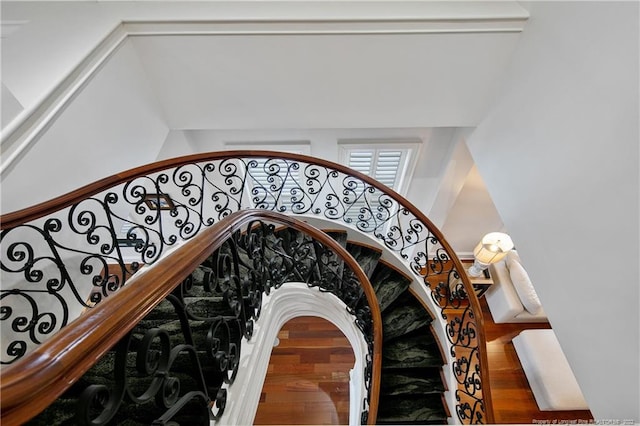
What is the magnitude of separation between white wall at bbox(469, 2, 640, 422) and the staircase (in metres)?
1.35

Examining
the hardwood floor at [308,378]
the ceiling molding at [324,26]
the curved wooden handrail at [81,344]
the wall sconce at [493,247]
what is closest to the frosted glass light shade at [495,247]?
the wall sconce at [493,247]

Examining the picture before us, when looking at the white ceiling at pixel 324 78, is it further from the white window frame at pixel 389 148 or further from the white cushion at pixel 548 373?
the white cushion at pixel 548 373

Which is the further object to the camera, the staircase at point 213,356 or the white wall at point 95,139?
the white wall at point 95,139

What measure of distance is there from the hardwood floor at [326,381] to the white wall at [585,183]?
97.8 inches

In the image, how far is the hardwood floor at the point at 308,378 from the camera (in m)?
3.85

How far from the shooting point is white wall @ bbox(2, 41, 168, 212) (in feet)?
6.19

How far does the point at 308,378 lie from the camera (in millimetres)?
4199

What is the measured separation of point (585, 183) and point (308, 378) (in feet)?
12.9

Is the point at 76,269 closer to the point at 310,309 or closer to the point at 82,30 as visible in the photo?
the point at 82,30

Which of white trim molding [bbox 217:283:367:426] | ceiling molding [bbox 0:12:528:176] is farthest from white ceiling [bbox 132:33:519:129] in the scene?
white trim molding [bbox 217:283:367:426]

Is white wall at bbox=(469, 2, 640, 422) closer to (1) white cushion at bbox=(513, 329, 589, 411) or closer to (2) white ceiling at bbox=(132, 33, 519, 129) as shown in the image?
(2) white ceiling at bbox=(132, 33, 519, 129)

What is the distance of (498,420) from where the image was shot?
3.85 m

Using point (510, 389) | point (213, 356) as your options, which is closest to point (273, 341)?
point (213, 356)

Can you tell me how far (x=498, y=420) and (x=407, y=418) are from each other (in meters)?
2.03
